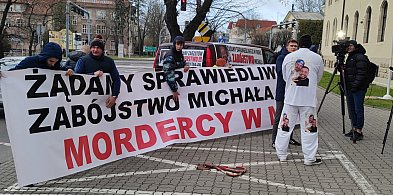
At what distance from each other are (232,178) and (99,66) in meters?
2.47

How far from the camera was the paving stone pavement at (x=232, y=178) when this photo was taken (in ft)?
16.4

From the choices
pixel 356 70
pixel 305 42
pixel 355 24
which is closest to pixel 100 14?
pixel 355 24

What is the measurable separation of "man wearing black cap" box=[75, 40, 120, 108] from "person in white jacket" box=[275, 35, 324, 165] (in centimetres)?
257

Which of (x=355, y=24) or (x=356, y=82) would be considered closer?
(x=356, y=82)

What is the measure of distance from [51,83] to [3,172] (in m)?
1.58

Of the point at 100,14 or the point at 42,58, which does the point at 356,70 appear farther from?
the point at 100,14

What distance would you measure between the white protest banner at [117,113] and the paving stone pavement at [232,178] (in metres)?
0.23

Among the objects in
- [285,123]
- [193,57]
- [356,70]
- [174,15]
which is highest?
[174,15]

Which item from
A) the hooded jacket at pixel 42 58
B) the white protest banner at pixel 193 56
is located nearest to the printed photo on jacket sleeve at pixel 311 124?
the hooded jacket at pixel 42 58

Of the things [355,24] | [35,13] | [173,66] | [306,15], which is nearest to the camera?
[173,66]

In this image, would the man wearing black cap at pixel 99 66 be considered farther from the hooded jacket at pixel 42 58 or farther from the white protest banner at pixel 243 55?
the white protest banner at pixel 243 55

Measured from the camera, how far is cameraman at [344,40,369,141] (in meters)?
7.79

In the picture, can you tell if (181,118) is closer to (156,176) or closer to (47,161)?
(156,176)

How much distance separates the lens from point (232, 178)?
5.43 m
